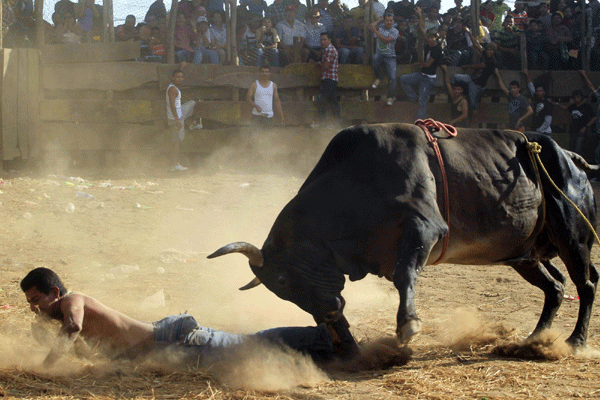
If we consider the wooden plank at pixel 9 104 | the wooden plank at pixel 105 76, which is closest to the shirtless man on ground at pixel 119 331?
the wooden plank at pixel 9 104

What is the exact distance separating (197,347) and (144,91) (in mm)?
10149

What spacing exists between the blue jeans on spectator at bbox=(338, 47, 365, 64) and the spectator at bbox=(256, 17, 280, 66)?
52.0 inches

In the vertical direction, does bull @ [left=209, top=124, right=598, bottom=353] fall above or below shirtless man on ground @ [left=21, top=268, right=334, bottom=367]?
above

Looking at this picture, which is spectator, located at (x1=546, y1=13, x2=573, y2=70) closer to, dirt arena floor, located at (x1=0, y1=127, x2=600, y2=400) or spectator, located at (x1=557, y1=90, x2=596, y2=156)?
spectator, located at (x1=557, y1=90, x2=596, y2=156)

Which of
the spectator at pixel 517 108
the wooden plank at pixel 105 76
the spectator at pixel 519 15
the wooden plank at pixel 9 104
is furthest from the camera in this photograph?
the spectator at pixel 519 15

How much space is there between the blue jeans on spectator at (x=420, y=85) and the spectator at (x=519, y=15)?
251cm

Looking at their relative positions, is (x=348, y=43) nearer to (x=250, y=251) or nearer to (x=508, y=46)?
(x=508, y=46)

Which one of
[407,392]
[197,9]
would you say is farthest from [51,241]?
[197,9]

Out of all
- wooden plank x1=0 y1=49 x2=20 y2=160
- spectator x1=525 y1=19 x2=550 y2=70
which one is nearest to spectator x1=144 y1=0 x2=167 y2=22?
wooden plank x1=0 y1=49 x2=20 y2=160

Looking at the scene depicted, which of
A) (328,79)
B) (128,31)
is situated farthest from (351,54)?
(128,31)

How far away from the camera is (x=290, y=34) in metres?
13.7

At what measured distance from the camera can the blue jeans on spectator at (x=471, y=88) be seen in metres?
13.4

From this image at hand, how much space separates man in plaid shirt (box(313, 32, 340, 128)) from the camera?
13109 mm

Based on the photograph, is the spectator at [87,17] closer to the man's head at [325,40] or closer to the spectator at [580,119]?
the man's head at [325,40]
